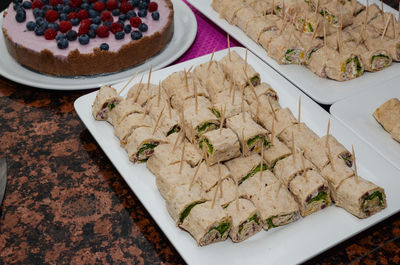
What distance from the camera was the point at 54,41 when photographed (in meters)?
2.97

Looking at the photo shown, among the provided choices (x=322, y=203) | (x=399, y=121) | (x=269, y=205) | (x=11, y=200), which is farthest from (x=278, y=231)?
(x=11, y=200)

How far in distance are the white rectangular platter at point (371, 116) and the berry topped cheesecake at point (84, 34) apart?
1.34m

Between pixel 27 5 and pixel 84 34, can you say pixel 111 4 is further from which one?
pixel 27 5

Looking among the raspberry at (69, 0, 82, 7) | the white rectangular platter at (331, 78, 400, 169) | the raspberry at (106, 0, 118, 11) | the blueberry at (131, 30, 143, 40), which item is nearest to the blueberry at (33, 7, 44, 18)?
the raspberry at (69, 0, 82, 7)

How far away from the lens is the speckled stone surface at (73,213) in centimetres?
211

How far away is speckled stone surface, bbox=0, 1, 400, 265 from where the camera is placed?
6.91ft

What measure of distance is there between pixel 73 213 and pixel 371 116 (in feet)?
5.68

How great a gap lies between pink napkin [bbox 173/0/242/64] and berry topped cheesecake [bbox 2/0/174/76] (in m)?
0.20

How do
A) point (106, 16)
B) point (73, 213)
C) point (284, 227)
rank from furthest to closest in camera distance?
point (106, 16) → point (73, 213) → point (284, 227)

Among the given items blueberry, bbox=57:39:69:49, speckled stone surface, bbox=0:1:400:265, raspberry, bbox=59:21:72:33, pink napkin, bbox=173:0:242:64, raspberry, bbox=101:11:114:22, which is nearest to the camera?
speckled stone surface, bbox=0:1:400:265

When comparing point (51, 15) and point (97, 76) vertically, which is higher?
point (51, 15)

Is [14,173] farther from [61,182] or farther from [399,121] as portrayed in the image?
[399,121]

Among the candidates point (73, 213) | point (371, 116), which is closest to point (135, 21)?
point (73, 213)

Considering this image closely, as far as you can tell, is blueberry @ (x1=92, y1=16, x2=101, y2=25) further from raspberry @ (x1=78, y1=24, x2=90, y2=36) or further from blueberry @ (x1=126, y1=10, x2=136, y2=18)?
blueberry @ (x1=126, y1=10, x2=136, y2=18)
